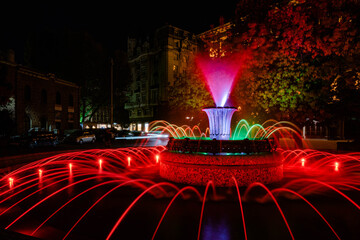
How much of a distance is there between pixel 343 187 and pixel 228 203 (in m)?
4.16

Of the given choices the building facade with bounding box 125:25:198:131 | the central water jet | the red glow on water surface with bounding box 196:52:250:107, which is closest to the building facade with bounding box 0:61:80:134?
the building facade with bounding box 125:25:198:131

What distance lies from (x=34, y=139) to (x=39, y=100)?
15485mm

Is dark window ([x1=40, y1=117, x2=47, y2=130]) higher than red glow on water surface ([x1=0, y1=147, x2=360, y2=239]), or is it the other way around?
dark window ([x1=40, y1=117, x2=47, y2=130])

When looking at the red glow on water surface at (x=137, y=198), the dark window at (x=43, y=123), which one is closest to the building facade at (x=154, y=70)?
the dark window at (x=43, y=123)

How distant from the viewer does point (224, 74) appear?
12.4 metres

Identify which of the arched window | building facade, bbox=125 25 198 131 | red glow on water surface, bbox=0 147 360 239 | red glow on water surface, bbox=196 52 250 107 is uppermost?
building facade, bbox=125 25 198 131

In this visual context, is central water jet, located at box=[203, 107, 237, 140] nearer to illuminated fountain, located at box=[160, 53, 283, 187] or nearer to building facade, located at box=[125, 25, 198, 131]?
illuminated fountain, located at box=[160, 53, 283, 187]

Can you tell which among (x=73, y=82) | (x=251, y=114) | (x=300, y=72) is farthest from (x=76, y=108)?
(x=300, y=72)

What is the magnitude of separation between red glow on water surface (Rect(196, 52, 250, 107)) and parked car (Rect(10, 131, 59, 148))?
18.4 m

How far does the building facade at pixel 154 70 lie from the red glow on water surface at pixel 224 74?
124 feet

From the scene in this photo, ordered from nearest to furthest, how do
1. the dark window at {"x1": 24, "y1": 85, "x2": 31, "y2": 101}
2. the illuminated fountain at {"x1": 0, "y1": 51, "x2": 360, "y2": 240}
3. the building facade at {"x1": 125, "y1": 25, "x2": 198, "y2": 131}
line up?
the illuminated fountain at {"x1": 0, "y1": 51, "x2": 360, "y2": 240} → the dark window at {"x1": 24, "y1": 85, "x2": 31, "y2": 101} → the building facade at {"x1": 125, "y1": 25, "x2": 198, "y2": 131}

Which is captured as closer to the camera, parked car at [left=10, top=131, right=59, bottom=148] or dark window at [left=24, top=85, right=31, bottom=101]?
parked car at [left=10, top=131, right=59, bottom=148]

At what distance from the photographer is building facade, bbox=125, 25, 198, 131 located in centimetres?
5644

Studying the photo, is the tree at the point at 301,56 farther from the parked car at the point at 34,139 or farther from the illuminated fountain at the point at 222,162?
the parked car at the point at 34,139
